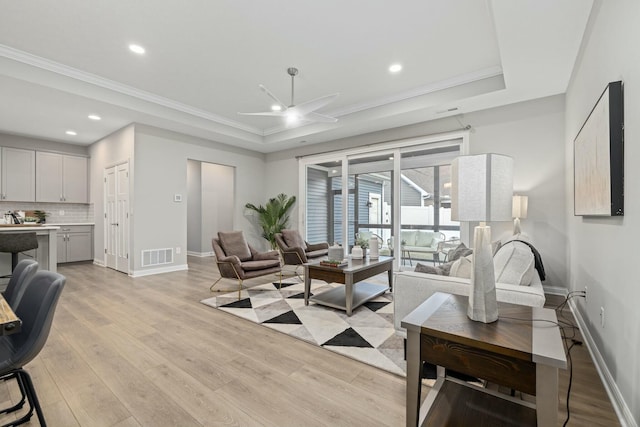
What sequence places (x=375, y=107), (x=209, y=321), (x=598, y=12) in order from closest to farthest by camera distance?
(x=598, y=12) < (x=209, y=321) < (x=375, y=107)

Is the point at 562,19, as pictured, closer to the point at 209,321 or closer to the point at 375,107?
the point at 375,107

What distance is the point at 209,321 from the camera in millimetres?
3043

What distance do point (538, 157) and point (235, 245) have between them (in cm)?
458

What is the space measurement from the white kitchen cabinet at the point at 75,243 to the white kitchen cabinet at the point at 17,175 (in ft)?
3.08

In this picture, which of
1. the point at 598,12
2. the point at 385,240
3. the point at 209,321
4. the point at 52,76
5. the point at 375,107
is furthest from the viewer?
the point at 385,240

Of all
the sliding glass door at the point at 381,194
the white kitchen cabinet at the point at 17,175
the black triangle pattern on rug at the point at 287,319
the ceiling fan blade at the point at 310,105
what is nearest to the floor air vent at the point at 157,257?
the sliding glass door at the point at 381,194

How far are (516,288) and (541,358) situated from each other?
935mm

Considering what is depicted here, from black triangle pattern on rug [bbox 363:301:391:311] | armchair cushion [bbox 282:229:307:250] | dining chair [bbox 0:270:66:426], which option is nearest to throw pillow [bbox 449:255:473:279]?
black triangle pattern on rug [bbox 363:301:391:311]

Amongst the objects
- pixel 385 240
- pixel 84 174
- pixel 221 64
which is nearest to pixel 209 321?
pixel 221 64

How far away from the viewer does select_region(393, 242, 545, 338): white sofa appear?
1789 mm

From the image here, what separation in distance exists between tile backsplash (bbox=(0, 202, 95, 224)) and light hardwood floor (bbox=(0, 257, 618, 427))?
15.9ft

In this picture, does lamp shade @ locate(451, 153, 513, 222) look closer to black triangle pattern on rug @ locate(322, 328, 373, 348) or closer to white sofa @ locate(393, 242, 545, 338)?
white sofa @ locate(393, 242, 545, 338)

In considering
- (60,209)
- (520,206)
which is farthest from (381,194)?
(60,209)

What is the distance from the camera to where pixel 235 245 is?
4.45 metres
